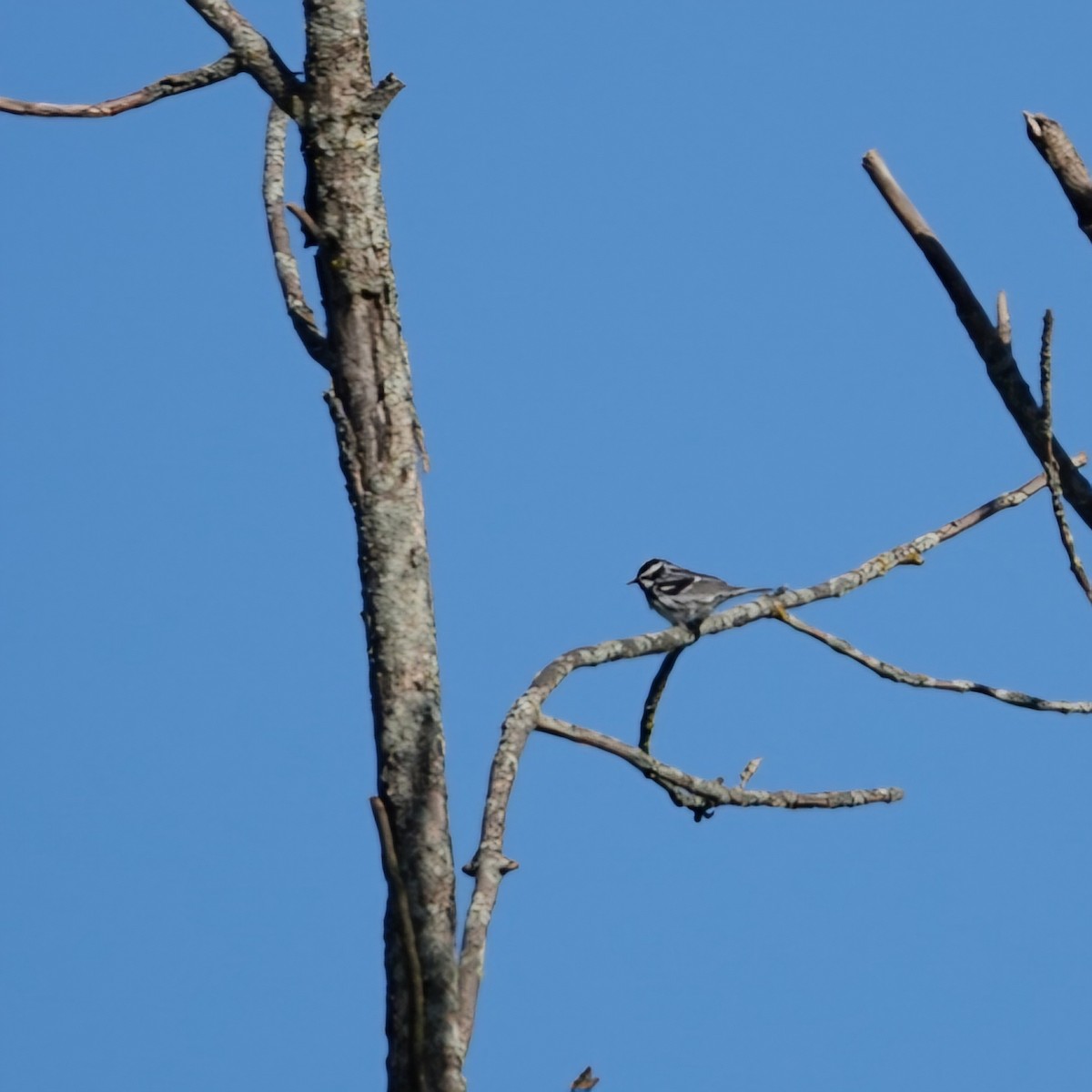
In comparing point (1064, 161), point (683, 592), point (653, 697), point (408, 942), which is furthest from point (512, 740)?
point (683, 592)

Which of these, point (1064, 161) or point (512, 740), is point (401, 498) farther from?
point (1064, 161)

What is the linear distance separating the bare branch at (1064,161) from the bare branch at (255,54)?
2.37m

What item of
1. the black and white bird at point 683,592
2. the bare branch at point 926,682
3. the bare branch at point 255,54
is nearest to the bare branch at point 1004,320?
the bare branch at point 926,682

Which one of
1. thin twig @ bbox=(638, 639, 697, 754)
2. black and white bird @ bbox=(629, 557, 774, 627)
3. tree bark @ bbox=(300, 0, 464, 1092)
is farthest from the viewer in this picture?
black and white bird @ bbox=(629, 557, 774, 627)

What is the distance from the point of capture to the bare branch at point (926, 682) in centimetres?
541

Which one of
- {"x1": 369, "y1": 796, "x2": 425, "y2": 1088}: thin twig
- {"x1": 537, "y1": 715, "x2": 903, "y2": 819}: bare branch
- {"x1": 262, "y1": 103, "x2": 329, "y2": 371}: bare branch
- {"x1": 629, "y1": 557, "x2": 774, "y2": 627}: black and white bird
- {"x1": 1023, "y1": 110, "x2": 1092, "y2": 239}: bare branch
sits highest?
{"x1": 629, "y1": 557, "x2": 774, "y2": 627}: black and white bird

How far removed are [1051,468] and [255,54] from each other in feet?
9.82

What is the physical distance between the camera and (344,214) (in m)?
5.00

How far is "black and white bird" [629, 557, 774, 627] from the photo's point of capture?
1160 cm

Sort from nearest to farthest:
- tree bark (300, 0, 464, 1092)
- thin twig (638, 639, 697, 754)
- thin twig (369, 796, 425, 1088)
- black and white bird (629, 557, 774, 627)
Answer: thin twig (369, 796, 425, 1088) → tree bark (300, 0, 464, 1092) → thin twig (638, 639, 697, 754) → black and white bird (629, 557, 774, 627)

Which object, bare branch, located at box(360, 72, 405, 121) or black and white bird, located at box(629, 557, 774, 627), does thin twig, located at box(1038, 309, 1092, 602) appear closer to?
bare branch, located at box(360, 72, 405, 121)

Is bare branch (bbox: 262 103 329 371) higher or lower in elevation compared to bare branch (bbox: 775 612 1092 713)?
higher

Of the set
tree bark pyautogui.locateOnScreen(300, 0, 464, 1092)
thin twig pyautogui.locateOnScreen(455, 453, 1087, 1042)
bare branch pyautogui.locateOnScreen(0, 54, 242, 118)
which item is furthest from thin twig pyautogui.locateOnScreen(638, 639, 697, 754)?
bare branch pyautogui.locateOnScreen(0, 54, 242, 118)

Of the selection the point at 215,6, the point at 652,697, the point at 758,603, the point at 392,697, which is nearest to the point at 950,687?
the point at 758,603
